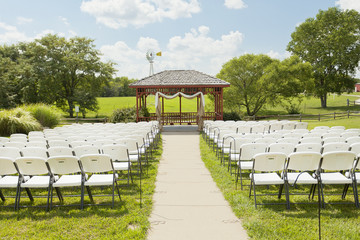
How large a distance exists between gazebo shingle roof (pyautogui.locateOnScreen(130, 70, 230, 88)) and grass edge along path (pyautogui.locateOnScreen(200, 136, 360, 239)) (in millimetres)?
15058

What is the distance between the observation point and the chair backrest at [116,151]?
5.67 metres

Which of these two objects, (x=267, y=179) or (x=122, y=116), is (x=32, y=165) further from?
(x=122, y=116)

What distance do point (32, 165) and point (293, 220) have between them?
13.6 feet

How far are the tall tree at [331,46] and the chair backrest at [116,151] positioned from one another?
4023cm

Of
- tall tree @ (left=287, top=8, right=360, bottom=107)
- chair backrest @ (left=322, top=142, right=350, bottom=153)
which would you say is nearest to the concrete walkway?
chair backrest @ (left=322, top=142, right=350, bottom=153)

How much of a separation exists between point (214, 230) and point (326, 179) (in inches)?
88.2

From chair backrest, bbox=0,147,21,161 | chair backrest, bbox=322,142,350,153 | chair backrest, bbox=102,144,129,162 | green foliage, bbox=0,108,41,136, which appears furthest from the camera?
green foliage, bbox=0,108,41,136

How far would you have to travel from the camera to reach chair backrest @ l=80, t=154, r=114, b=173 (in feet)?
15.5

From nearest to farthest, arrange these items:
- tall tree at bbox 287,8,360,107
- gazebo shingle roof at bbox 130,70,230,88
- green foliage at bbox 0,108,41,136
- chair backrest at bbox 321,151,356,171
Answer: chair backrest at bbox 321,151,356,171
green foliage at bbox 0,108,41,136
gazebo shingle roof at bbox 130,70,230,88
tall tree at bbox 287,8,360,107

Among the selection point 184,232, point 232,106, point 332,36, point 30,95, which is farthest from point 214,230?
point 332,36

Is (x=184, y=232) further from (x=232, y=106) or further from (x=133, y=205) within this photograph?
(x=232, y=106)

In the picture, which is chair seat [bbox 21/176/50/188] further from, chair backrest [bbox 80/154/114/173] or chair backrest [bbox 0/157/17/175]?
chair backrest [bbox 80/154/114/173]

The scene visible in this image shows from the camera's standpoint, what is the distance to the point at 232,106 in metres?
34.6

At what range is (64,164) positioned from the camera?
469 cm
